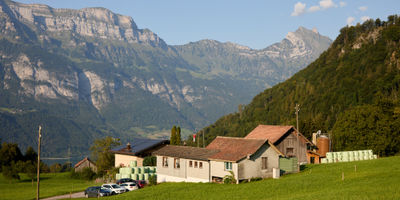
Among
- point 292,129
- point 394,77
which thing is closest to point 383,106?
point 292,129

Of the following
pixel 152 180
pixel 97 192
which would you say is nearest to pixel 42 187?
pixel 152 180

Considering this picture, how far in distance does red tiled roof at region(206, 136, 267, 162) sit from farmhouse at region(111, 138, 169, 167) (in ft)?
83.6

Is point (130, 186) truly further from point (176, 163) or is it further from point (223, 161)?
point (223, 161)

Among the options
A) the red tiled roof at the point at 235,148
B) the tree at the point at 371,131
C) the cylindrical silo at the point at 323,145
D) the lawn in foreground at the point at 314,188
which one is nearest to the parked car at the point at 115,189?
the lawn in foreground at the point at 314,188

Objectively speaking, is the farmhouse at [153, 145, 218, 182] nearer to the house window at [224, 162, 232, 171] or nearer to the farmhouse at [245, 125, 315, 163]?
the house window at [224, 162, 232, 171]

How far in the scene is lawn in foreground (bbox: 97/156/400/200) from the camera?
136ft

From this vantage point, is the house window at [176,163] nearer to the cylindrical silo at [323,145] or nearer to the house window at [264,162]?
the house window at [264,162]

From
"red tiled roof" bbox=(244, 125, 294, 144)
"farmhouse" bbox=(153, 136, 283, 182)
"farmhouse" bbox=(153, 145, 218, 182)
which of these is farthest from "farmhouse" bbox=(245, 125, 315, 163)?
"farmhouse" bbox=(153, 145, 218, 182)

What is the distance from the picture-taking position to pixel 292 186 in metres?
51.4

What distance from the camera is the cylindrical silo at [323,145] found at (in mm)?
97312

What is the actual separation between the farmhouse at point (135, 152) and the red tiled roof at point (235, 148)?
25492 mm

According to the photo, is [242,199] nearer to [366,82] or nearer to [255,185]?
[255,185]

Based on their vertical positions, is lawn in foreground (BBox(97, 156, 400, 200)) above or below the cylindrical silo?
below

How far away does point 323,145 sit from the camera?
97.8 metres
